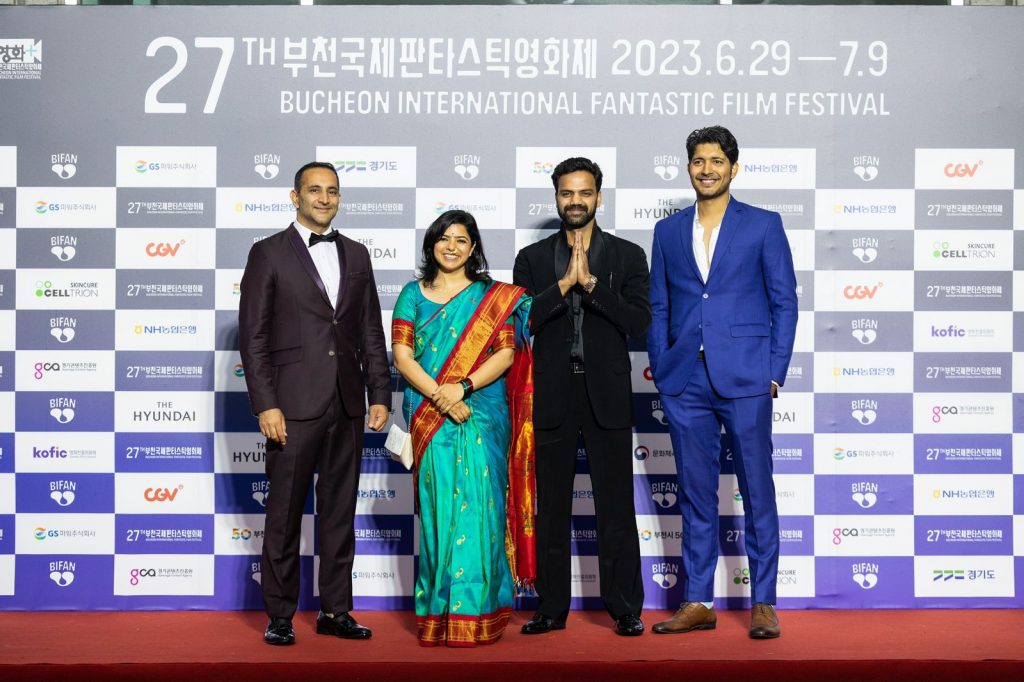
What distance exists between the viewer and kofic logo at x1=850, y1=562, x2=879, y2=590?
486 cm

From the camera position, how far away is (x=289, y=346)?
4.16 metres

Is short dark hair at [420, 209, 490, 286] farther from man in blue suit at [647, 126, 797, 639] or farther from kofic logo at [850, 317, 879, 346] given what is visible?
kofic logo at [850, 317, 879, 346]

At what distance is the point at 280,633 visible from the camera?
4.14m

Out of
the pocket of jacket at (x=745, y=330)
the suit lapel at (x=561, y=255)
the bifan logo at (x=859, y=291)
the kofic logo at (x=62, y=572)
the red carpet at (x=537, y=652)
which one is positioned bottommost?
the red carpet at (x=537, y=652)

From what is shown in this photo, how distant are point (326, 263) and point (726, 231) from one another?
1.56m

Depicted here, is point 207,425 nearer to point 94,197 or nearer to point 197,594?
point 197,594

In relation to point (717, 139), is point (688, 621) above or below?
below

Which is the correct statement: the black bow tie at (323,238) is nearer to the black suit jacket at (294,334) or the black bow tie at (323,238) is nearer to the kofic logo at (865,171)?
the black suit jacket at (294,334)

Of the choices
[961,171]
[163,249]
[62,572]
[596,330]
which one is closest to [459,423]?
[596,330]

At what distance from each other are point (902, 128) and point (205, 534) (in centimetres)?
361

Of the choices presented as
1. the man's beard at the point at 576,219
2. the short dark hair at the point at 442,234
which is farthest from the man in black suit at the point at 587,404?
the short dark hair at the point at 442,234

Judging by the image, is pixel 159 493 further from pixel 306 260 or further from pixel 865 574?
pixel 865 574

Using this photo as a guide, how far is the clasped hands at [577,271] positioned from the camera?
4113 mm

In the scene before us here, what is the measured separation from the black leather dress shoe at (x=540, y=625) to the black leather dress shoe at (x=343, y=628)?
24.2 inches
